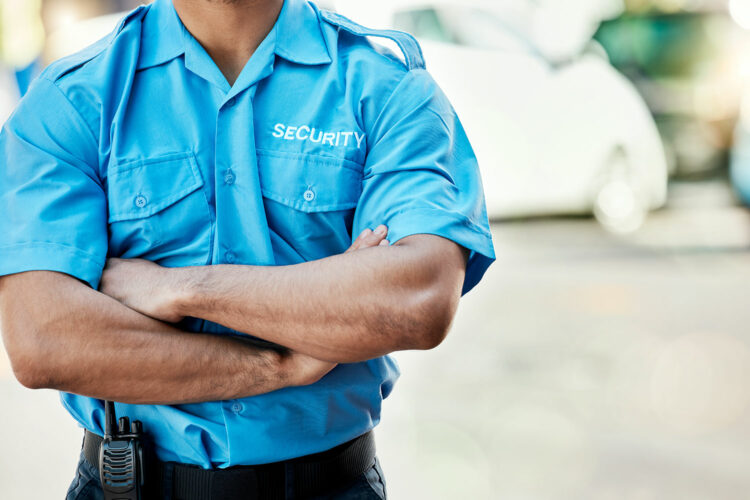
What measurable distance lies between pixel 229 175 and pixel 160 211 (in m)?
0.13

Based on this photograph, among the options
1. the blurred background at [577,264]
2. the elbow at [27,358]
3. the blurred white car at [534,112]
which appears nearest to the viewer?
the elbow at [27,358]

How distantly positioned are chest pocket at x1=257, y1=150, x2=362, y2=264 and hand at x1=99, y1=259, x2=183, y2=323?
0.19 metres

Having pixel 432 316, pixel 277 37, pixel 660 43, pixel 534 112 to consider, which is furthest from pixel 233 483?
pixel 660 43

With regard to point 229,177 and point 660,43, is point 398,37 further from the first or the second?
point 660,43

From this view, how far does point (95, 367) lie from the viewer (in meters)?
1.28

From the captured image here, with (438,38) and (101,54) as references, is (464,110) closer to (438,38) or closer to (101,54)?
(438,38)

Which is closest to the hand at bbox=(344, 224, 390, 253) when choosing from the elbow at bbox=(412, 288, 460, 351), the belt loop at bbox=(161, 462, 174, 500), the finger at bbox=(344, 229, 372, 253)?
the finger at bbox=(344, 229, 372, 253)

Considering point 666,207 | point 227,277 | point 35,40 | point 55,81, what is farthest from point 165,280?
point 666,207

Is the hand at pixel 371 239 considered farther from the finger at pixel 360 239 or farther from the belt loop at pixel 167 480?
the belt loop at pixel 167 480

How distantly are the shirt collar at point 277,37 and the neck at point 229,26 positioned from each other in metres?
0.02

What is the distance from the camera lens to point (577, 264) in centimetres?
616

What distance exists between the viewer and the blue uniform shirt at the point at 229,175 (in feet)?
4.38

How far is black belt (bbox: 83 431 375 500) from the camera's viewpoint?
137 cm

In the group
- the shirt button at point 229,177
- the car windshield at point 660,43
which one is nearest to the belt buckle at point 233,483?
the shirt button at point 229,177
